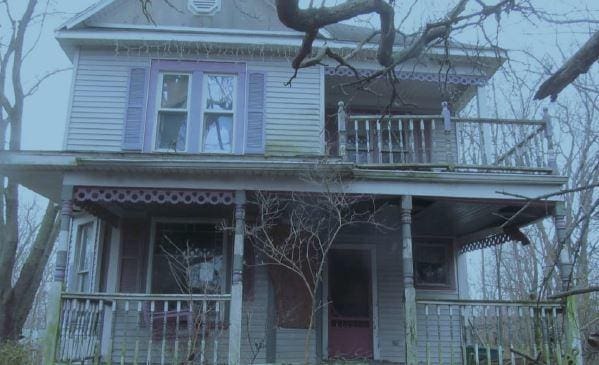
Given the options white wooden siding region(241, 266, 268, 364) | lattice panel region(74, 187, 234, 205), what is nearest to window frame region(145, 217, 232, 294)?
white wooden siding region(241, 266, 268, 364)

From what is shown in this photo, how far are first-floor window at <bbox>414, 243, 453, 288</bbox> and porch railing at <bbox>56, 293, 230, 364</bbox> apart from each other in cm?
403

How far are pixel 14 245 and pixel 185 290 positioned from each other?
20.2 ft

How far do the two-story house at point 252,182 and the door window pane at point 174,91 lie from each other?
1.6 inches

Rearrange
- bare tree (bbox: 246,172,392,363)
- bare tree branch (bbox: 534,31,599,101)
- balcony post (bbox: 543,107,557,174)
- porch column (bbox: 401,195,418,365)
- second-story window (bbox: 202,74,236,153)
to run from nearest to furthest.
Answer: bare tree branch (bbox: 534,31,599,101) → porch column (bbox: 401,195,418,365) → bare tree (bbox: 246,172,392,363) → balcony post (bbox: 543,107,557,174) → second-story window (bbox: 202,74,236,153)

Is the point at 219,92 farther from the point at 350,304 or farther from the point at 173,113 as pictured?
the point at 350,304

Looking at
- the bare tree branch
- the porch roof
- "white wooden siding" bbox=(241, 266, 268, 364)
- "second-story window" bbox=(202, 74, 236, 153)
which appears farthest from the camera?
"second-story window" bbox=(202, 74, 236, 153)

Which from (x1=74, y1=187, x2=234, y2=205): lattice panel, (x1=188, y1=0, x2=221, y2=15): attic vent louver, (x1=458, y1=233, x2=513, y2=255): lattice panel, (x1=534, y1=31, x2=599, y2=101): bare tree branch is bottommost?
(x1=534, y1=31, x2=599, y2=101): bare tree branch

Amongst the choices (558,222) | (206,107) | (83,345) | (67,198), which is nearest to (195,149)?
(206,107)

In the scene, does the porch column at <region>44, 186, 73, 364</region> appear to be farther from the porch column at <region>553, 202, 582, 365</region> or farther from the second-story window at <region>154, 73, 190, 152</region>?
the porch column at <region>553, 202, 582, 365</region>

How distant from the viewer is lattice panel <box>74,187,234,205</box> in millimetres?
8648

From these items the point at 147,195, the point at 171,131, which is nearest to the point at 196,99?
the point at 171,131

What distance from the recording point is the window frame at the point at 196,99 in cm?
1059

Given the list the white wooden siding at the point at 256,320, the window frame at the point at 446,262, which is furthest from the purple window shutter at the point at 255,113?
the window frame at the point at 446,262

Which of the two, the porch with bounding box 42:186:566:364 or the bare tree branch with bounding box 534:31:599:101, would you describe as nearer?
the bare tree branch with bounding box 534:31:599:101
